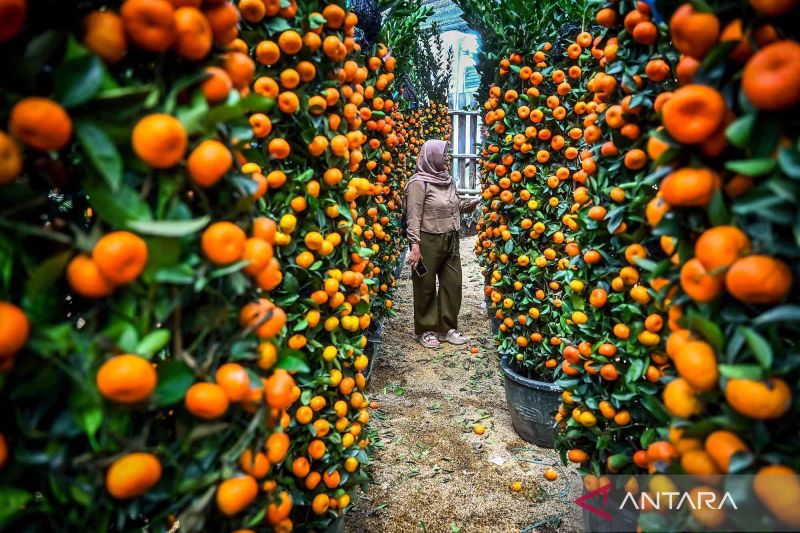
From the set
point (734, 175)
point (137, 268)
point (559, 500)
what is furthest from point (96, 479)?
point (559, 500)

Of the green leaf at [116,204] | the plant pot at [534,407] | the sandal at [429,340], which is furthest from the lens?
the sandal at [429,340]

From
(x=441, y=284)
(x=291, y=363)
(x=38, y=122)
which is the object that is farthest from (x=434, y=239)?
(x=38, y=122)

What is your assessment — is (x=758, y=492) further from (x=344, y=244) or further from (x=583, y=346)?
(x=344, y=244)

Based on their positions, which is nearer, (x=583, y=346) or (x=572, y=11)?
(x=583, y=346)

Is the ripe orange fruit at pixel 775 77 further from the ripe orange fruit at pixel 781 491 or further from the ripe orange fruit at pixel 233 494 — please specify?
the ripe orange fruit at pixel 233 494

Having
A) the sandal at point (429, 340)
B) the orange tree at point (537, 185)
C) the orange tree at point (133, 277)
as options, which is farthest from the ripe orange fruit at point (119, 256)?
the sandal at point (429, 340)

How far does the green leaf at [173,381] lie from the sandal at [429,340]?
15.7ft

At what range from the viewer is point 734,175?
3.11 feet

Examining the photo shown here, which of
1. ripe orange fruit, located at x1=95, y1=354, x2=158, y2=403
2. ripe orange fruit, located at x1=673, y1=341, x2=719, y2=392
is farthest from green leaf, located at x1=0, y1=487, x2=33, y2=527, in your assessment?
ripe orange fruit, located at x1=673, y1=341, x2=719, y2=392

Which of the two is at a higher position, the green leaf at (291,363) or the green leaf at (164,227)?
the green leaf at (164,227)

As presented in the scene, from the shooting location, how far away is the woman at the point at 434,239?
5.04 metres

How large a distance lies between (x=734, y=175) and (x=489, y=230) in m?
3.27

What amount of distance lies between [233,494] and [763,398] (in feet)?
3.56

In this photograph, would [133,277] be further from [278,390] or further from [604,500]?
[604,500]
